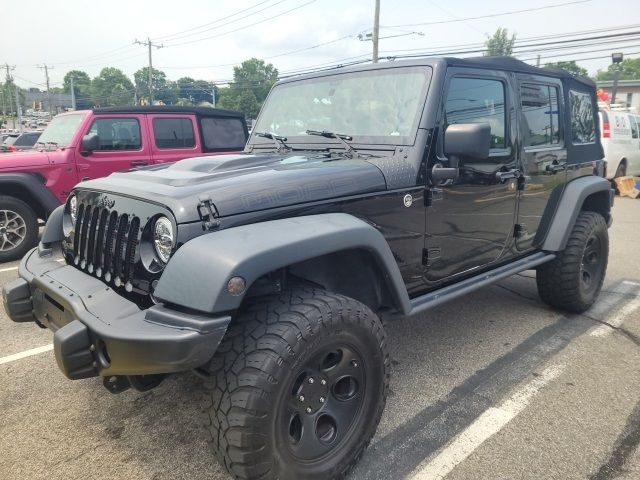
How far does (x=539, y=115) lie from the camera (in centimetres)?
381

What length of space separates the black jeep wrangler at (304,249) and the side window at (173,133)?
420 centimetres

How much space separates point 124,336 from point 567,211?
3558 mm

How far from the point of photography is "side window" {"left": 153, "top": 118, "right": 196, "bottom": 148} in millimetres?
7469

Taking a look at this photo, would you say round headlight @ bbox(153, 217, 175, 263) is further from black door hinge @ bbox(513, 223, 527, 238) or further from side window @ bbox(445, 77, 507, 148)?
black door hinge @ bbox(513, 223, 527, 238)

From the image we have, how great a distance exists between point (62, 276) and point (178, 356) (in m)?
1.06

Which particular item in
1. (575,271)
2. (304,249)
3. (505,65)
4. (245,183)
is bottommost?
(575,271)

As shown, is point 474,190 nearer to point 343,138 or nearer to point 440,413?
point 343,138

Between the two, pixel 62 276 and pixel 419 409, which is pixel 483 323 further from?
pixel 62 276

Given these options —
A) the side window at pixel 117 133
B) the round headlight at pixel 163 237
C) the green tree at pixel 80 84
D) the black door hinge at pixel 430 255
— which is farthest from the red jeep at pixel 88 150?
the green tree at pixel 80 84

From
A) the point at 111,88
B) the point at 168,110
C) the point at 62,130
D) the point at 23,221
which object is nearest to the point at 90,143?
the point at 62,130

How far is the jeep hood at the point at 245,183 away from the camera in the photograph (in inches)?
82.6

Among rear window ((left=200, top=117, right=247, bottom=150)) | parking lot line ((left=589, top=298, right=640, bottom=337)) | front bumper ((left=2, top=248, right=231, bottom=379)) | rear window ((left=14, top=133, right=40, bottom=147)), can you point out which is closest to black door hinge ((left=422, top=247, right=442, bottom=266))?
front bumper ((left=2, top=248, right=231, bottom=379))

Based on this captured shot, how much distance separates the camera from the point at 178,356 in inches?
68.8

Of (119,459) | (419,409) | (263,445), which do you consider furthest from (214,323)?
(419,409)
